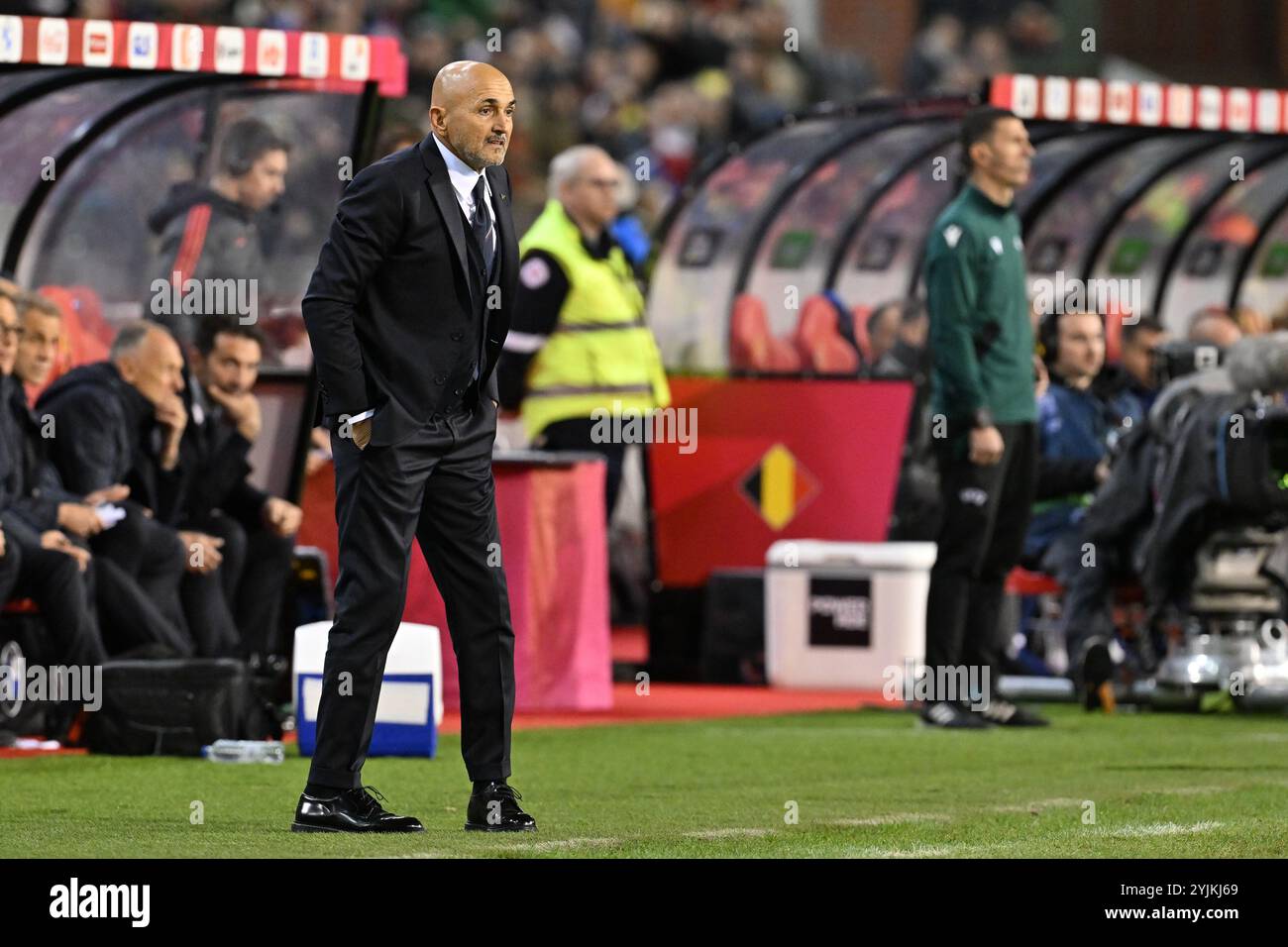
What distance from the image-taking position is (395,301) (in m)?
7.09

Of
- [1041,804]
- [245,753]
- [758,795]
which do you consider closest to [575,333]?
[245,753]

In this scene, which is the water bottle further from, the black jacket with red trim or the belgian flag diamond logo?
the belgian flag diamond logo

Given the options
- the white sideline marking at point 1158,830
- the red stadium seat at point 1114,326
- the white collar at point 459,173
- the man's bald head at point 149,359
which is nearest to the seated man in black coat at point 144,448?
the man's bald head at point 149,359

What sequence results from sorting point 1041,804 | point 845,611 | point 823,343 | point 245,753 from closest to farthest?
point 1041,804 < point 245,753 < point 845,611 < point 823,343


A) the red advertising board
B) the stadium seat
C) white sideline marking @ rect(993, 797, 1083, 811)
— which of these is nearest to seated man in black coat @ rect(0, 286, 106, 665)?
white sideline marking @ rect(993, 797, 1083, 811)

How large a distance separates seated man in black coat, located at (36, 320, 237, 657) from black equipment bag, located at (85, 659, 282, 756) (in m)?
0.79

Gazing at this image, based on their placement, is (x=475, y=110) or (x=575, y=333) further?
(x=575, y=333)

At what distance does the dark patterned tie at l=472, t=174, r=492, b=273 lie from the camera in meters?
7.20

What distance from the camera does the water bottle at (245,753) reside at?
9.42m

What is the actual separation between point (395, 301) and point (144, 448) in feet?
12.6

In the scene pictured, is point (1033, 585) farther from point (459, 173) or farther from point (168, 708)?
point (459, 173)
